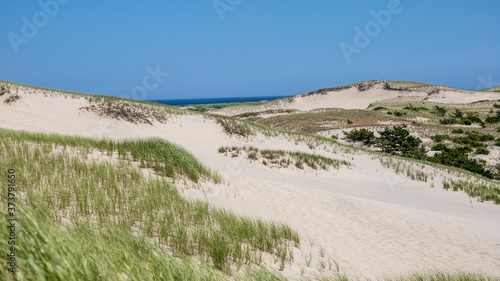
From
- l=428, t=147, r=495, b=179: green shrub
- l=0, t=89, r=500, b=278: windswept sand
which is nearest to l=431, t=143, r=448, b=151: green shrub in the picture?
l=428, t=147, r=495, b=179: green shrub

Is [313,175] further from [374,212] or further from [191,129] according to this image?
[191,129]

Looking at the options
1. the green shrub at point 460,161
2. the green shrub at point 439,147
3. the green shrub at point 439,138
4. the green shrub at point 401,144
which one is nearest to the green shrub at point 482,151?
the green shrub at point 460,161

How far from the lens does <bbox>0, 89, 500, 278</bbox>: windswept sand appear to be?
5.76 m

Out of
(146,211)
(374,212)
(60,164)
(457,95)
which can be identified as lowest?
(374,212)

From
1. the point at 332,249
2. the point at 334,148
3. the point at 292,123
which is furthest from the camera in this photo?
the point at 292,123

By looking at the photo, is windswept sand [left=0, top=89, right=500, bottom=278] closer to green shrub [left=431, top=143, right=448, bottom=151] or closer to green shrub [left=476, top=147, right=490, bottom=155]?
green shrub [left=431, top=143, right=448, bottom=151]

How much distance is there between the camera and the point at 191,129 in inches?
925

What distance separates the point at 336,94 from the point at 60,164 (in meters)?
80.8

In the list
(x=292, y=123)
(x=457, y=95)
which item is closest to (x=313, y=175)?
(x=292, y=123)

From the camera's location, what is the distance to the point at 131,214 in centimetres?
490

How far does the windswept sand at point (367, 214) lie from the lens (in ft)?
18.9

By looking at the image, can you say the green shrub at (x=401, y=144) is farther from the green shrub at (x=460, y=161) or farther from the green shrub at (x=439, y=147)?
the green shrub at (x=460, y=161)

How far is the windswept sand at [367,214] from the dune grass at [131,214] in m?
0.83

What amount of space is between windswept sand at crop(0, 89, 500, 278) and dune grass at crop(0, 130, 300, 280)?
2.72 ft
